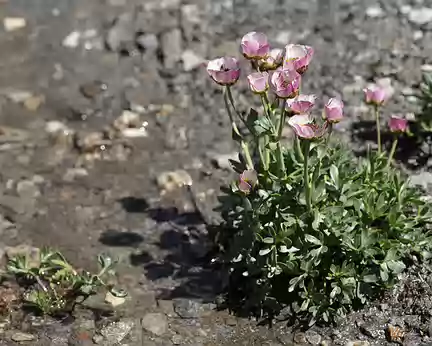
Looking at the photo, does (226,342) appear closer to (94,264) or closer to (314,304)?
(314,304)

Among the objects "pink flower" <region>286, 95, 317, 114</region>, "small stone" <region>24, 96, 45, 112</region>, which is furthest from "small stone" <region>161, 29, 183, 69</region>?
"pink flower" <region>286, 95, 317, 114</region>

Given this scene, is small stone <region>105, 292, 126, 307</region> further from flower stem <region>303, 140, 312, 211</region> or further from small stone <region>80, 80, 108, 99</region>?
small stone <region>80, 80, 108, 99</region>

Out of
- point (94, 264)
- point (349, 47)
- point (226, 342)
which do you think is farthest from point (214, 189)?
point (349, 47)

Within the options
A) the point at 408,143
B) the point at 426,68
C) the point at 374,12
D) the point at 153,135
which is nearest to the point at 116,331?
the point at 153,135

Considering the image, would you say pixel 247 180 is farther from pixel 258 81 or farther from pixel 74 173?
pixel 74 173

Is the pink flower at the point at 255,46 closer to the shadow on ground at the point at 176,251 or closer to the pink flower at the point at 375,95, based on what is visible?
the pink flower at the point at 375,95
